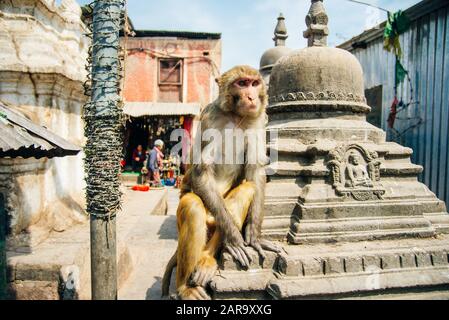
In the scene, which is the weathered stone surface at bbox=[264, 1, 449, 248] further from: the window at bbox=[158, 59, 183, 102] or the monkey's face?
the window at bbox=[158, 59, 183, 102]

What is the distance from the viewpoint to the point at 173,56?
15805 millimetres

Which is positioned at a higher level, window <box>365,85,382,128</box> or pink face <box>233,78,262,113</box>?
window <box>365,85,382,128</box>

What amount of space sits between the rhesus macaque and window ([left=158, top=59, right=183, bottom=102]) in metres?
13.7

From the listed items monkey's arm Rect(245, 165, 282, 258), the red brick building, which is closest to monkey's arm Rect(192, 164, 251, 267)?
monkey's arm Rect(245, 165, 282, 258)

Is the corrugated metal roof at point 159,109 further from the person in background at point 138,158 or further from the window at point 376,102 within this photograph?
the window at point 376,102

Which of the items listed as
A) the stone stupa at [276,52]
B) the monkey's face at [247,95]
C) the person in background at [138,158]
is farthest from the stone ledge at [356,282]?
the person in background at [138,158]

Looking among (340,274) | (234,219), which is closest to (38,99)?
(234,219)

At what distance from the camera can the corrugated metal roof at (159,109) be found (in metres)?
13.7

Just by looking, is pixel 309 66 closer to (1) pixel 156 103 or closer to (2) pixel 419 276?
(2) pixel 419 276

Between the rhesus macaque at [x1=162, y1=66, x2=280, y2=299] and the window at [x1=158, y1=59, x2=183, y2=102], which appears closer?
the rhesus macaque at [x1=162, y1=66, x2=280, y2=299]

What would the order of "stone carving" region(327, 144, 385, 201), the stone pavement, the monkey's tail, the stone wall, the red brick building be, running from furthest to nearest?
the red brick building, the stone wall, the stone pavement, "stone carving" region(327, 144, 385, 201), the monkey's tail

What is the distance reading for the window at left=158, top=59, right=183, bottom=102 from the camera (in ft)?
52.7

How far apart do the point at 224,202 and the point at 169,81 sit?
1444cm
